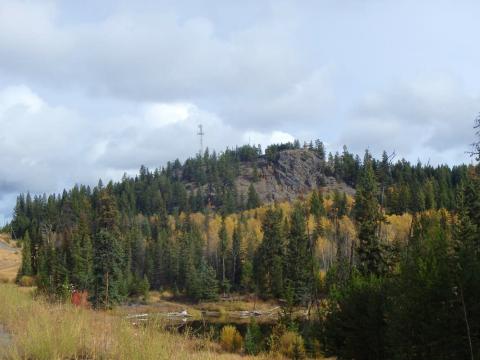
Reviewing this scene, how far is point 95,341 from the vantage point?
648cm

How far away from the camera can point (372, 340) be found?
81.1 ft

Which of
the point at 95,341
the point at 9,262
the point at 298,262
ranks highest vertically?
the point at 95,341

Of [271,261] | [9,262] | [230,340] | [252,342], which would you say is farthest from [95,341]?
[9,262]

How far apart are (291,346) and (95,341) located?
24466 mm

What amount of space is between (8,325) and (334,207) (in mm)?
145899

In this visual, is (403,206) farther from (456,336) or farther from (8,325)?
(8,325)

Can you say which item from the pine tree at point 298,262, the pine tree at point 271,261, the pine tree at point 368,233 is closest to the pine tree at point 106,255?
the pine tree at point 368,233

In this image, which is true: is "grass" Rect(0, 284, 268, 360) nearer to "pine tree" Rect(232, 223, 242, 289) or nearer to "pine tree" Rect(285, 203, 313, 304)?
"pine tree" Rect(285, 203, 313, 304)

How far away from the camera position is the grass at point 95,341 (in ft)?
18.7

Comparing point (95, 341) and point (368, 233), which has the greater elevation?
point (368, 233)

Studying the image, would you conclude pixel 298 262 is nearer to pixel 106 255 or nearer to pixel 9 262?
pixel 106 255

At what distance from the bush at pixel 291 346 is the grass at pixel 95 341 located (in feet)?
71.8

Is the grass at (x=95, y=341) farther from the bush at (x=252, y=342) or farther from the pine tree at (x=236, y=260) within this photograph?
the pine tree at (x=236, y=260)

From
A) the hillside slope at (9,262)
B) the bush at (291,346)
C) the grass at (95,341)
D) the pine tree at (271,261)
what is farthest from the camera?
the hillside slope at (9,262)
